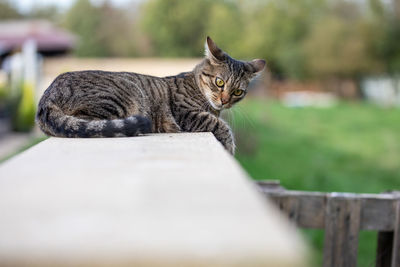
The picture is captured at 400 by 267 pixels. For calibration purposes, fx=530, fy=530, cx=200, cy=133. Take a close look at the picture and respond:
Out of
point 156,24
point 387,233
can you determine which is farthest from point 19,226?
point 156,24

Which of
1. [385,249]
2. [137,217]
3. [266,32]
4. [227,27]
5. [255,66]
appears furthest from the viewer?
[266,32]

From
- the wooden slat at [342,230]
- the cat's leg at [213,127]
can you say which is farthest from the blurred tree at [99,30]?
the wooden slat at [342,230]

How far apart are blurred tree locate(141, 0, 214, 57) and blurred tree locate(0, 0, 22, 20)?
1091 cm

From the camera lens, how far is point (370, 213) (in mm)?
2748

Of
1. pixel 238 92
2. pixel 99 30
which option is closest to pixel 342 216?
pixel 238 92

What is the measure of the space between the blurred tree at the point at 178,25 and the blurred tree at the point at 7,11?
1091cm

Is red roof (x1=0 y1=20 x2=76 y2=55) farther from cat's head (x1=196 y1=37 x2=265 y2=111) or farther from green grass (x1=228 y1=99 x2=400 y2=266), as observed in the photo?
cat's head (x1=196 y1=37 x2=265 y2=111)

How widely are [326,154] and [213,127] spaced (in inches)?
308

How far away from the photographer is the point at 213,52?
3488 millimetres

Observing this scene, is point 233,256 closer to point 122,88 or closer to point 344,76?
point 122,88

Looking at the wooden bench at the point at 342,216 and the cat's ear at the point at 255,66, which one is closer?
the wooden bench at the point at 342,216

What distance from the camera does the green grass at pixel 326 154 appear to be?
7.62 m

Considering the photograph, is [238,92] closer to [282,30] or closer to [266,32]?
[266,32]

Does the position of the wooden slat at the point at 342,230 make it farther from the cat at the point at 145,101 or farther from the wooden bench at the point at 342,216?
the cat at the point at 145,101
